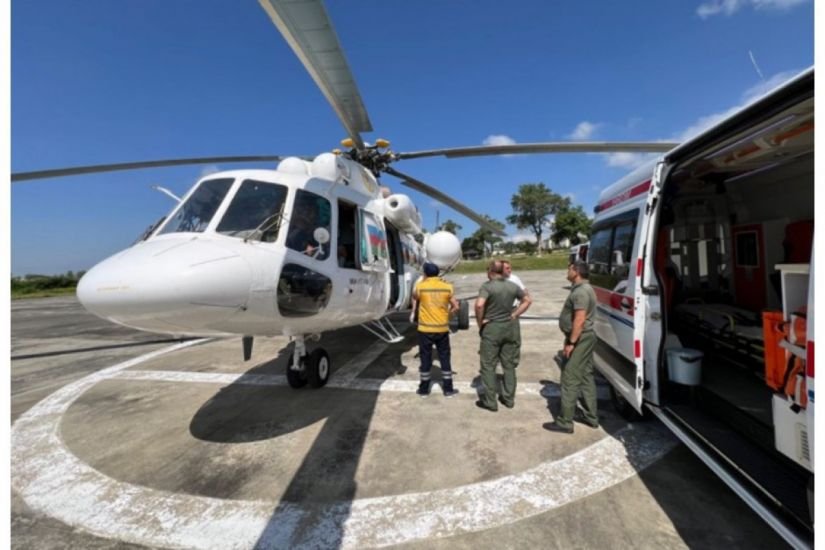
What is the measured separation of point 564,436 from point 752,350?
2211 millimetres

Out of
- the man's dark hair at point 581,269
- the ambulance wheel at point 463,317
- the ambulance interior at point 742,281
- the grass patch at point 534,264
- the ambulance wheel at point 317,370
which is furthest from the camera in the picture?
the grass patch at point 534,264

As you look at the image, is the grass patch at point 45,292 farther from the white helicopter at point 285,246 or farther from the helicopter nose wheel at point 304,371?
the helicopter nose wheel at point 304,371

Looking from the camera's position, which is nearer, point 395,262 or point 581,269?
point 581,269

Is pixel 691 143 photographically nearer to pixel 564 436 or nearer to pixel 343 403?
pixel 564 436

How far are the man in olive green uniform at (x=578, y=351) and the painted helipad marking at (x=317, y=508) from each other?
37 centimetres

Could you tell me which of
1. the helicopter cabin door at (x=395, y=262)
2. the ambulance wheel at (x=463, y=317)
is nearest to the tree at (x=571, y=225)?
the ambulance wheel at (x=463, y=317)

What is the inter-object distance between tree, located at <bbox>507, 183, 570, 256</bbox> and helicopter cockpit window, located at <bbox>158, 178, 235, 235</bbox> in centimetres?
7549

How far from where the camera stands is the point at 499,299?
13.8ft

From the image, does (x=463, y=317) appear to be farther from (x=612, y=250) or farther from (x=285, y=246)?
(x=285, y=246)

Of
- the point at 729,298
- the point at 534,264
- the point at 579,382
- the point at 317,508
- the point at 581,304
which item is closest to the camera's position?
the point at 317,508

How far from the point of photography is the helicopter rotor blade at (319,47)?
94.2 inches

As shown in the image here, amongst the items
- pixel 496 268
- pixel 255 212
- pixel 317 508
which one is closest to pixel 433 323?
pixel 496 268

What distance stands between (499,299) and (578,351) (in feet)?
3.11
